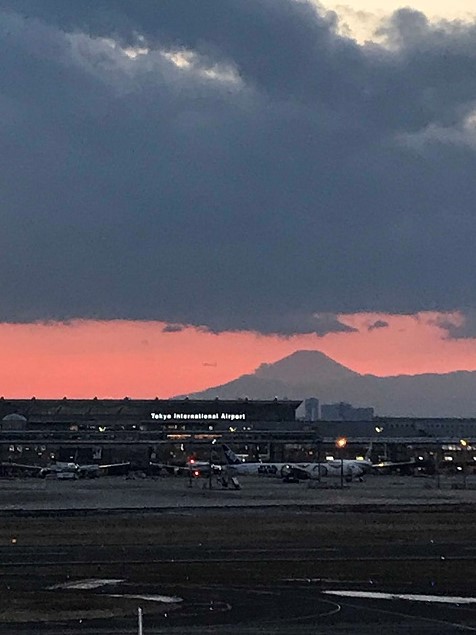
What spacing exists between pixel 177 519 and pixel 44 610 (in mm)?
42189

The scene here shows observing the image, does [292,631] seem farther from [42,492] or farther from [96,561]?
[42,492]

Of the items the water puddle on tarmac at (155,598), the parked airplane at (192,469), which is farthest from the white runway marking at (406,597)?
the parked airplane at (192,469)

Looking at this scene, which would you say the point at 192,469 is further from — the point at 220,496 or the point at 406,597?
the point at 406,597

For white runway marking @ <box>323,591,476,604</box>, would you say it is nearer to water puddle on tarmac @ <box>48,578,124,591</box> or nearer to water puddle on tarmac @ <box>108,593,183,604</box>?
water puddle on tarmac @ <box>108,593,183,604</box>

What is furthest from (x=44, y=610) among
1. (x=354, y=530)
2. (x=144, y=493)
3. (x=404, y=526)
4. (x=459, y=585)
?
(x=144, y=493)

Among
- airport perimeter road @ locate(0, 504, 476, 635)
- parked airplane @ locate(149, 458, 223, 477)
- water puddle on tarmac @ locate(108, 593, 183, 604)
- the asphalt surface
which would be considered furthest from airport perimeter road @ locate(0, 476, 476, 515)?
water puddle on tarmac @ locate(108, 593, 183, 604)

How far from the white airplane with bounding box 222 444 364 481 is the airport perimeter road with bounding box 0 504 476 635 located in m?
78.2

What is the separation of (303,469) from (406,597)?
4708 inches

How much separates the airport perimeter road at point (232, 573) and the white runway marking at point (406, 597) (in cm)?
58

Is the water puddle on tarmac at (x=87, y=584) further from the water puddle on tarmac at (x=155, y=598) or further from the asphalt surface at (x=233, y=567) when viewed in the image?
the water puddle on tarmac at (x=155, y=598)

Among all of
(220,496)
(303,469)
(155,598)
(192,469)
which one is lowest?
(155,598)

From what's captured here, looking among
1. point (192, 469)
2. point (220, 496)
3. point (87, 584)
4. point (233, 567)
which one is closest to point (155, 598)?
point (87, 584)

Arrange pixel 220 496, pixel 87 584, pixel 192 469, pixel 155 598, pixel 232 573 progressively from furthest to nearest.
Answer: pixel 192 469, pixel 220 496, pixel 232 573, pixel 87 584, pixel 155 598

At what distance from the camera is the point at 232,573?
45938mm
